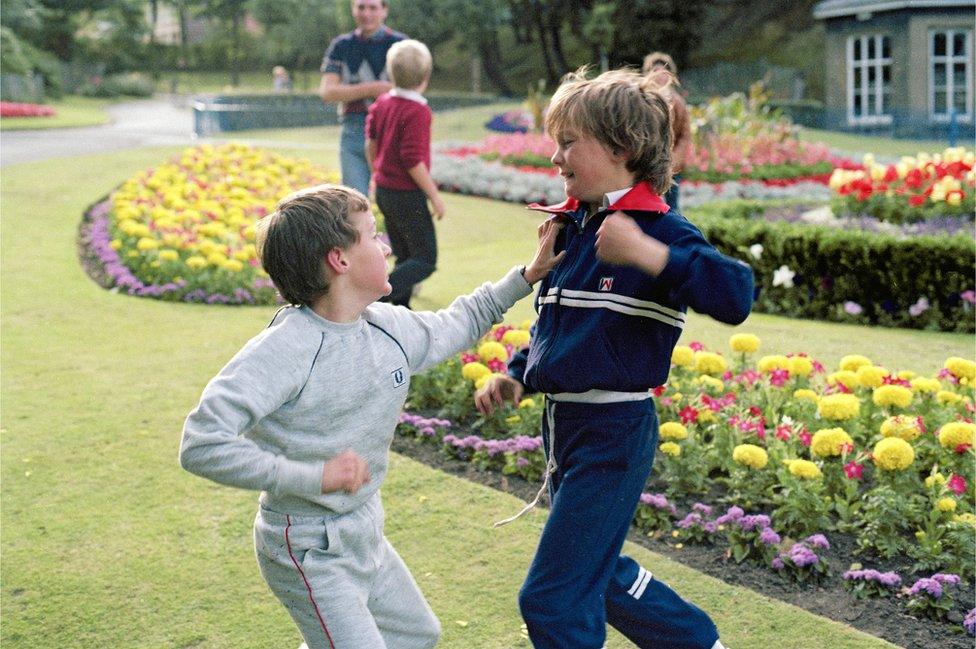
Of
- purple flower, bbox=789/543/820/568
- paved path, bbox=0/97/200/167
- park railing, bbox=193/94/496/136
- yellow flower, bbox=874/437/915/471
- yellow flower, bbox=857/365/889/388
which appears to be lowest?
purple flower, bbox=789/543/820/568

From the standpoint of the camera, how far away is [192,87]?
49.3 meters

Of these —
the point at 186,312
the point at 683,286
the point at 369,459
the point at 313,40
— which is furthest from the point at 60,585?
the point at 313,40

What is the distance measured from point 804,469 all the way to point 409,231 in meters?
3.35

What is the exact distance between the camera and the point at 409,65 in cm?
615

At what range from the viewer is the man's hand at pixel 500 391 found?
2.82m

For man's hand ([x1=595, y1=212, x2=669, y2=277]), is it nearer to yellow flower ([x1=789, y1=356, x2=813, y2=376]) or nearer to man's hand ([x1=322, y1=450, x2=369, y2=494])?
man's hand ([x1=322, y1=450, x2=369, y2=494])

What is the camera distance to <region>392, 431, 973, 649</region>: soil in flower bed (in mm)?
3176

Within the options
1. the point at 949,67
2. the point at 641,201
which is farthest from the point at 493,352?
the point at 949,67

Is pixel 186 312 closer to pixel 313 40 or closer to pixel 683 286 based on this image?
pixel 683 286

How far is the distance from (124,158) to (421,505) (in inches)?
506

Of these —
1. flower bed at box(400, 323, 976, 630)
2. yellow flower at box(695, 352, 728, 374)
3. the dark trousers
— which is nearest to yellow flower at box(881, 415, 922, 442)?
flower bed at box(400, 323, 976, 630)

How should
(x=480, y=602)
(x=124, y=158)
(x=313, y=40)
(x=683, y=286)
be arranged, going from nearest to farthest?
1. (x=683, y=286)
2. (x=480, y=602)
3. (x=124, y=158)
4. (x=313, y=40)

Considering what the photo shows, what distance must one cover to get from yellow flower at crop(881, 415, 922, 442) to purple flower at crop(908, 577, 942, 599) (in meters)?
0.81

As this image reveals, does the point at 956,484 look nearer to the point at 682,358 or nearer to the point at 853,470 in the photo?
the point at 853,470
